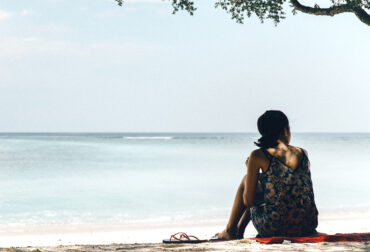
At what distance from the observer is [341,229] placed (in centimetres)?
908

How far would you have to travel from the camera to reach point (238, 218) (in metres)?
4.39

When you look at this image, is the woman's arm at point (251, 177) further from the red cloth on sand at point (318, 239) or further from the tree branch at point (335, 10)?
the tree branch at point (335, 10)

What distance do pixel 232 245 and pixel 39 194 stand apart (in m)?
12.8

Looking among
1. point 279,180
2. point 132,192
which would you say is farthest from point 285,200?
point 132,192

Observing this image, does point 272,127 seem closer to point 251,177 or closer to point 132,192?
point 251,177

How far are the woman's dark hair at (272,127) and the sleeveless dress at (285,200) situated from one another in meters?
0.09

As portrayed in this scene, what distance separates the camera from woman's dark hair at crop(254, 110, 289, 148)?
3947mm

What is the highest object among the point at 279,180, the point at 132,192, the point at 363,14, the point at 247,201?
the point at 363,14

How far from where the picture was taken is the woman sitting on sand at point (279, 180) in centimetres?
392

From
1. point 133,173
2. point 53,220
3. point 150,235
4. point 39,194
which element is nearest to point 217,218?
point 150,235

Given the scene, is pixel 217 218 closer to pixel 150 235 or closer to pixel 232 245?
pixel 150 235

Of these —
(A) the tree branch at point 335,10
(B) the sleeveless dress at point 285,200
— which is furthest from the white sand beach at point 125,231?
(A) the tree branch at point 335,10

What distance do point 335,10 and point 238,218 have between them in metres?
4.60

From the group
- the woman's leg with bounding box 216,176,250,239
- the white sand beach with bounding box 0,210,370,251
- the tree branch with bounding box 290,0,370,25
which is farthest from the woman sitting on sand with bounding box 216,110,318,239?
the tree branch with bounding box 290,0,370,25
